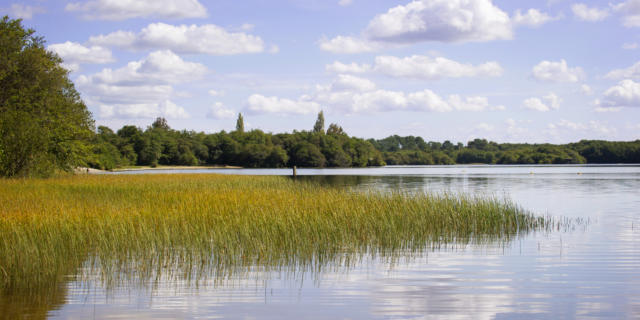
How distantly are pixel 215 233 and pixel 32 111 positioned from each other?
2758 centimetres

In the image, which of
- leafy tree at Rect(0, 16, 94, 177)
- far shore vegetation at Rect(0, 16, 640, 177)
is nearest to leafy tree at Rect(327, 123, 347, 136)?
far shore vegetation at Rect(0, 16, 640, 177)

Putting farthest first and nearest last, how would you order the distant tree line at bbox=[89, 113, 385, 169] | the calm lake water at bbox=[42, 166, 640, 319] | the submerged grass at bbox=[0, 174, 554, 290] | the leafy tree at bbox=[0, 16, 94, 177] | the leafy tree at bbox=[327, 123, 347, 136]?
the leafy tree at bbox=[327, 123, 347, 136] → the distant tree line at bbox=[89, 113, 385, 169] → the leafy tree at bbox=[0, 16, 94, 177] → the submerged grass at bbox=[0, 174, 554, 290] → the calm lake water at bbox=[42, 166, 640, 319]

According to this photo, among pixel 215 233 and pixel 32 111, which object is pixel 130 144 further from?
pixel 215 233

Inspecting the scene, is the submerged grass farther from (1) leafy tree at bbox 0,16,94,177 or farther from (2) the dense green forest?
(2) the dense green forest

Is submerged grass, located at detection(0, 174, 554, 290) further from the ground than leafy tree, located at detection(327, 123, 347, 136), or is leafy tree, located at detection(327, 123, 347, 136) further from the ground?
leafy tree, located at detection(327, 123, 347, 136)

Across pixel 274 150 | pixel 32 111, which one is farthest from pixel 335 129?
pixel 32 111

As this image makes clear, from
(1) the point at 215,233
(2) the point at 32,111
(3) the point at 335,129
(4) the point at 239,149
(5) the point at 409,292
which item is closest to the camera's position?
(5) the point at 409,292

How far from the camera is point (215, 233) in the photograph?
12891 millimetres

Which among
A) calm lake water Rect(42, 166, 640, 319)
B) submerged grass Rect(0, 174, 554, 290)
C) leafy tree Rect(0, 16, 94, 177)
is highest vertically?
→ leafy tree Rect(0, 16, 94, 177)

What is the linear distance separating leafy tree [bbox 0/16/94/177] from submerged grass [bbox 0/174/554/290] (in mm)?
14799

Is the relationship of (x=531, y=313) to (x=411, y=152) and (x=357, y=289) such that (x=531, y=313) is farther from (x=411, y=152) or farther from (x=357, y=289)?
(x=411, y=152)

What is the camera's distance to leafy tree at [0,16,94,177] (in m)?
32.6

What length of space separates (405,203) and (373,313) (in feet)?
37.0

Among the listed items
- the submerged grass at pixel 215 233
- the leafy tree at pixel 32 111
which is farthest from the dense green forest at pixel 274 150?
the submerged grass at pixel 215 233
